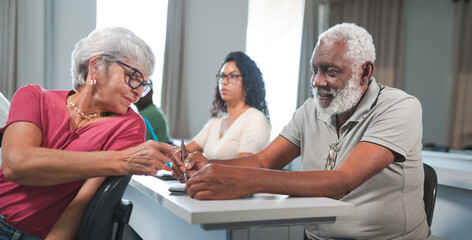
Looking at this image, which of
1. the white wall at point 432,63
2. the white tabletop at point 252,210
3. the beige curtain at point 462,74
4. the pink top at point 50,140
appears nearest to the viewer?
the white tabletop at point 252,210

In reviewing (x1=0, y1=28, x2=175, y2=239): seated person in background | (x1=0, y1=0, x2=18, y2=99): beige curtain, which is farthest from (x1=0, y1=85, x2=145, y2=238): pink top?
(x1=0, y1=0, x2=18, y2=99): beige curtain

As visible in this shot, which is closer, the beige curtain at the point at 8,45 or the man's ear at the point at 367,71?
the man's ear at the point at 367,71

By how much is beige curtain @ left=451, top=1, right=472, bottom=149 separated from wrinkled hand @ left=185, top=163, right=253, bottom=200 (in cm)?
716

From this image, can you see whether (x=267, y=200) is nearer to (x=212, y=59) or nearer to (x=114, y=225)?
(x=114, y=225)

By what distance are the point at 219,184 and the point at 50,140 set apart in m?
0.56

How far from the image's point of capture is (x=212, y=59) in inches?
217

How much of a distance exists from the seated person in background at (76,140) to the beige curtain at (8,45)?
3571 millimetres

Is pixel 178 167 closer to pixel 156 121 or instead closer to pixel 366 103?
pixel 366 103

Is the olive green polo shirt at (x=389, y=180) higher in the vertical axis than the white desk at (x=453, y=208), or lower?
higher

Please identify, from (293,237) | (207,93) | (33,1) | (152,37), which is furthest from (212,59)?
(293,237)

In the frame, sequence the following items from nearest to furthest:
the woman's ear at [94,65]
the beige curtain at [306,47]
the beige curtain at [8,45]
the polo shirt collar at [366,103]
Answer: the woman's ear at [94,65]
the polo shirt collar at [366,103]
the beige curtain at [8,45]
the beige curtain at [306,47]

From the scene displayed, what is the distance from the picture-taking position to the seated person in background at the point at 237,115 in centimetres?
268

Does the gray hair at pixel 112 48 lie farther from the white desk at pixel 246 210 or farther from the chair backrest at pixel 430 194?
the chair backrest at pixel 430 194

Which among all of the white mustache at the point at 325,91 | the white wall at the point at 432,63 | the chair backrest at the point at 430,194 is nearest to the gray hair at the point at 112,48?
the white mustache at the point at 325,91
